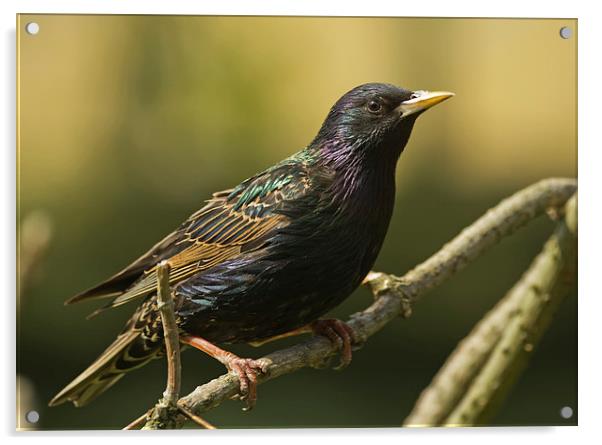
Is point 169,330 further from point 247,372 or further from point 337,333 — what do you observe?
point 337,333

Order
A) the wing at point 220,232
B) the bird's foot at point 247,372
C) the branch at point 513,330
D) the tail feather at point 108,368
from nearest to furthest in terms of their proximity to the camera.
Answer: the bird's foot at point 247,372 → the wing at point 220,232 → the tail feather at point 108,368 → the branch at point 513,330

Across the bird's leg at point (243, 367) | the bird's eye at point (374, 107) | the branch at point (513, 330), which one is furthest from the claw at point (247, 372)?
the bird's eye at point (374, 107)

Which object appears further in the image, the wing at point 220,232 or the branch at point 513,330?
the branch at point 513,330

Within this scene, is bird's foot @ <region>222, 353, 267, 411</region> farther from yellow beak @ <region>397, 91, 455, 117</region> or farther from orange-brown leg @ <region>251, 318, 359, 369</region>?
yellow beak @ <region>397, 91, 455, 117</region>

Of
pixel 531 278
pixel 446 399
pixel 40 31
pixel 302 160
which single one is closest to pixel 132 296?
pixel 302 160

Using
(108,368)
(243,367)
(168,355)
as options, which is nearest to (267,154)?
(243,367)

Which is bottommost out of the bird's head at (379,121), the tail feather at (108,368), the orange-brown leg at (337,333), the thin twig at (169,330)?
the tail feather at (108,368)

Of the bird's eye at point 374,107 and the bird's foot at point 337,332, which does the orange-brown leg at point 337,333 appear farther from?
the bird's eye at point 374,107
